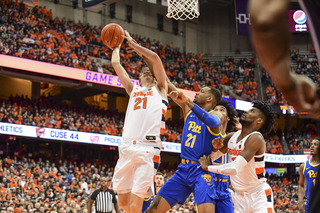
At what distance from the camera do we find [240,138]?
558 cm

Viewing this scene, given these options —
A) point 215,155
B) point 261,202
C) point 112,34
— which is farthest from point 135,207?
point 112,34

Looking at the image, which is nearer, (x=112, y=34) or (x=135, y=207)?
(x=135, y=207)

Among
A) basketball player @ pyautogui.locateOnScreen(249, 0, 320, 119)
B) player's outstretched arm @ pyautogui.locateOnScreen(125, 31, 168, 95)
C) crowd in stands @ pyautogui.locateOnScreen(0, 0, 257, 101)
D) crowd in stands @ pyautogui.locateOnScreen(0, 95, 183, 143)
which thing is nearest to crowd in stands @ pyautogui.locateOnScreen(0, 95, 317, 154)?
crowd in stands @ pyautogui.locateOnScreen(0, 95, 183, 143)

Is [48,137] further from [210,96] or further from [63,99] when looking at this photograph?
[210,96]

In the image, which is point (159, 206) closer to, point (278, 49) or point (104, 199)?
point (278, 49)

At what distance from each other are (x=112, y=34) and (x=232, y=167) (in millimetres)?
2597

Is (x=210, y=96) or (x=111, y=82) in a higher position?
(x=111, y=82)

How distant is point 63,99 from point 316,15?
2692cm

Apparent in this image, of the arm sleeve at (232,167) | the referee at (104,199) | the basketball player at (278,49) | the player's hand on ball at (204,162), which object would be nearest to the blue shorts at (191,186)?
the player's hand on ball at (204,162)

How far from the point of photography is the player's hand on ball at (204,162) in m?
5.38

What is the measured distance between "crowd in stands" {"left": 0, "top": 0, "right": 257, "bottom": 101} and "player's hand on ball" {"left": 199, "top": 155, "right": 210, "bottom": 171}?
16483mm

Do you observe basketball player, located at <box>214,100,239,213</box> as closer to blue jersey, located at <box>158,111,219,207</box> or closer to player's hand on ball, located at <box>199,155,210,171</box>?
blue jersey, located at <box>158,111,219,207</box>

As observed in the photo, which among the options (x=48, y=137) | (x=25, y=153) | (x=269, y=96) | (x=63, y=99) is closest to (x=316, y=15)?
(x=48, y=137)

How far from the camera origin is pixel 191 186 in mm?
5527
